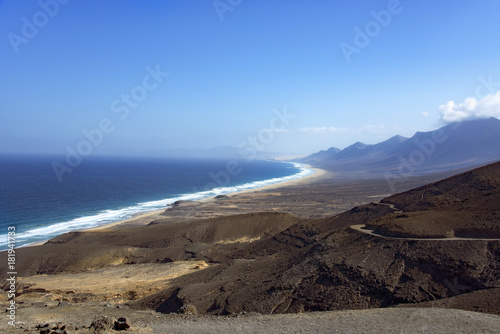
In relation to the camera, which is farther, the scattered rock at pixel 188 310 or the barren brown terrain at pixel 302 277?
the scattered rock at pixel 188 310

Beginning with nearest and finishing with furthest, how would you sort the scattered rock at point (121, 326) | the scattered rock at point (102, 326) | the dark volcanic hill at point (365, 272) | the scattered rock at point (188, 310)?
1. the scattered rock at point (102, 326)
2. the scattered rock at point (121, 326)
3. the dark volcanic hill at point (365, 272)
4. the scattered rock at point (188, 310)

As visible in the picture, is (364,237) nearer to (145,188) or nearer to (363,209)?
(363,209)

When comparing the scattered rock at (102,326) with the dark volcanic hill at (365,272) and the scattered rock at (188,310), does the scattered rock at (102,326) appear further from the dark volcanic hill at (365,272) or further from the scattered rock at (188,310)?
the dark volcanic hill at (365,272)

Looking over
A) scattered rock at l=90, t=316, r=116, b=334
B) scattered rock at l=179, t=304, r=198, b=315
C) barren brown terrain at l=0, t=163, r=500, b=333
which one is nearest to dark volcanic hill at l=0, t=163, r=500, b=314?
Answer: barren brown terrain at l=0, t=163, r=500, b=333

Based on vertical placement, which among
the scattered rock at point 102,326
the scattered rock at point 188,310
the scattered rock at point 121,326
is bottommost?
the scattered rock at point 188,310

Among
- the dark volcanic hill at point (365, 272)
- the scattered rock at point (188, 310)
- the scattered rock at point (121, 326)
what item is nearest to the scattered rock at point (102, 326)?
the scattered rock at point (121, 326)

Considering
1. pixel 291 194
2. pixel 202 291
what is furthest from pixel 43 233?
pixel 291 194

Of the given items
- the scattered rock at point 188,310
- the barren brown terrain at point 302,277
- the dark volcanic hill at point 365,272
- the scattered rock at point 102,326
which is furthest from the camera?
the scattered rock at point 188,310

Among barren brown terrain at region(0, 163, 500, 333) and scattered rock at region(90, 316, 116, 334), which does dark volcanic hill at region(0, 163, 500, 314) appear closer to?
barren brown terrain at region(0, 163, 500, 333)
